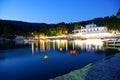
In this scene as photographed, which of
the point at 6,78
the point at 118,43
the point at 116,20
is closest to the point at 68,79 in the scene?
the point at 6,78

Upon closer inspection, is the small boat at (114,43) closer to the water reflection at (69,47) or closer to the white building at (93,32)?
the water reflection at (69,47)

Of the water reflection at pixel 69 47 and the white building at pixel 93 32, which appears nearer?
the water reflection at pixel 69 47

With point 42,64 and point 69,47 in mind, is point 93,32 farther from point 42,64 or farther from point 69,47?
point 42,64

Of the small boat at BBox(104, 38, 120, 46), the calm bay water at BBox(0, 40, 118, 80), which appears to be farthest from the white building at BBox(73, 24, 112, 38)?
the calm bay water at BBox(0, 40, 118, 80)

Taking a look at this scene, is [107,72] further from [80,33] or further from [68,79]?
[80,33]

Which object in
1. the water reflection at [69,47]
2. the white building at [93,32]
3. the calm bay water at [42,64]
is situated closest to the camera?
A: the calm bay water at [42,64]

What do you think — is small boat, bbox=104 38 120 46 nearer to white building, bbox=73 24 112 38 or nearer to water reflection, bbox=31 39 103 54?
water reflection, bbox=31 39 103 54

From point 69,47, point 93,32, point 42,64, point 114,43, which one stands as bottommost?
point 42,64

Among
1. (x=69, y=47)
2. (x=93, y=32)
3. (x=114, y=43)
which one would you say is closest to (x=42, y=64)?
(x=114, y=43)

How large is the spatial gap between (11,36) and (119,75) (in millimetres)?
127132

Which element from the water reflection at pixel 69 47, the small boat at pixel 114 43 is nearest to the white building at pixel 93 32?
the water reflection at pixel 69 47

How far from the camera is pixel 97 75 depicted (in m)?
12.9

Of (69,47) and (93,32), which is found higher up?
(93,32)

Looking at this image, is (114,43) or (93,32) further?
(93,32)
